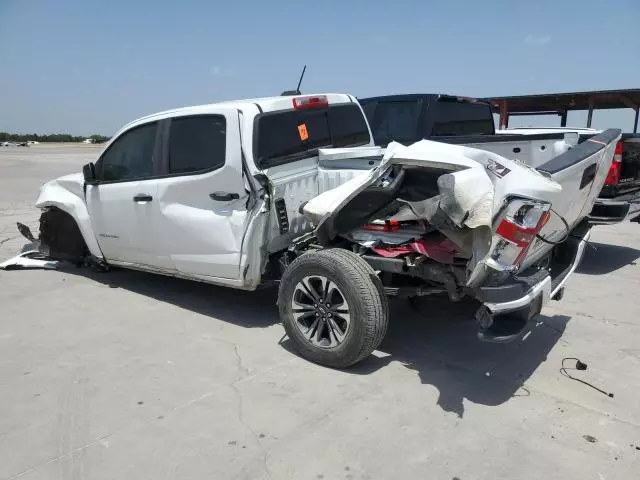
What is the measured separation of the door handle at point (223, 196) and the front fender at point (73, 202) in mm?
2207

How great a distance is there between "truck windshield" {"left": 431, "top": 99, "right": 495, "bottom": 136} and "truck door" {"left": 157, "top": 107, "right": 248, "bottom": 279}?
3817mm

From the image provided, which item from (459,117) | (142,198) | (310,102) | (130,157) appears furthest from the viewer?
(459,117)

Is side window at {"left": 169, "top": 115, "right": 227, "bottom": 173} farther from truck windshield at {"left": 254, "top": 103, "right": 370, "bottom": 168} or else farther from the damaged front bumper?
the damaged front bumper

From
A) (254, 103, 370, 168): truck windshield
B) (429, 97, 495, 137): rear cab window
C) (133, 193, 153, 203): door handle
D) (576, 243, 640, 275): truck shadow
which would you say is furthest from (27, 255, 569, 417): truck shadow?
(429, 97, 495, 137): rear cab window

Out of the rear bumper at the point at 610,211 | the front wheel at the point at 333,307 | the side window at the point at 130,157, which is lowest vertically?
the rear bumper at the point at 610,211

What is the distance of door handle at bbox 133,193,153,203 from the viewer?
526 cm

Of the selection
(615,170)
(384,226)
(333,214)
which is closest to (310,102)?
(333,214)

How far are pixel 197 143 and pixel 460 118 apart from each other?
4661 millimetres

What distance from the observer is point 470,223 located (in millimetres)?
3188

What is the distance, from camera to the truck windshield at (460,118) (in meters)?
7.70

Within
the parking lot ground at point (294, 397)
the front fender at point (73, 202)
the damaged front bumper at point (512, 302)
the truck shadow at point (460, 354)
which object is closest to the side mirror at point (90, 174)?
the front fender at point (73, 202)

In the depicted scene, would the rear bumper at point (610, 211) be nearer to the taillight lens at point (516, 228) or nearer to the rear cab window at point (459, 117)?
the rear cab window at point (459, 117)

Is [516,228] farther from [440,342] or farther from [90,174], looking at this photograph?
[90,174]

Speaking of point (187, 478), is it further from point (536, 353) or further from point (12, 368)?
point (536, 353)
